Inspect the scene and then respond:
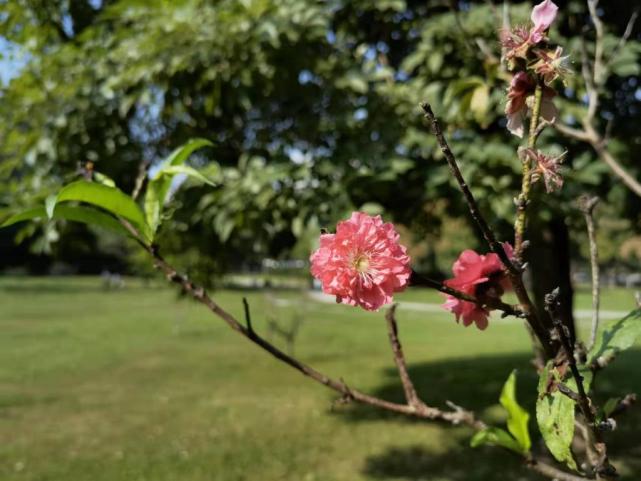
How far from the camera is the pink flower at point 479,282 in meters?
0.96

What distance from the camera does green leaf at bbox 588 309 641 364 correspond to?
0.99 m

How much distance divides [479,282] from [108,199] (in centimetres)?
Result: 66

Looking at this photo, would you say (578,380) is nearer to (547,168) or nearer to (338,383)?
(547,168)

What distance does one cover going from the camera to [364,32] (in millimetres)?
6383

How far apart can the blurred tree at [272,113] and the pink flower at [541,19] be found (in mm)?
2820

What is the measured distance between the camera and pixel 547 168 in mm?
805

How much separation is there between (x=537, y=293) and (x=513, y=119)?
6756mm

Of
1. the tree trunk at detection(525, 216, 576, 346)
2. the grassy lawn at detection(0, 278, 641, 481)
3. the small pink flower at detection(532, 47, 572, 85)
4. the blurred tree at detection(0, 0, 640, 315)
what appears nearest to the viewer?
the small pink flower at detection(532, 47, 572, 85)

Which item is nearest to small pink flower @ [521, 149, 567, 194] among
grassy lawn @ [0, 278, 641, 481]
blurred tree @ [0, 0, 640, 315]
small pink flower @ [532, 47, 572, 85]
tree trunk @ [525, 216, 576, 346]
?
small pink flower @ [532, 47, 572, 85]

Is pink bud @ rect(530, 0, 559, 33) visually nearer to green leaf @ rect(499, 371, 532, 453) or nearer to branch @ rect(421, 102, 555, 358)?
branch @ rect(421, 102, 555, 358)

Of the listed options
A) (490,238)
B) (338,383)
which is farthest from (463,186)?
(338,383)

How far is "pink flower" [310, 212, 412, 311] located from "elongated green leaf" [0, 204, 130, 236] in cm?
Result: 48

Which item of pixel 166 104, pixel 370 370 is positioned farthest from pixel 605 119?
pixel 370 370

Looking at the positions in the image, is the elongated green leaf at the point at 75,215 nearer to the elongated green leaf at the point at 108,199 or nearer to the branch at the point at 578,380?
the elongated green leaf at the point at 108,199
